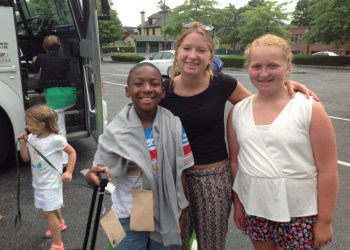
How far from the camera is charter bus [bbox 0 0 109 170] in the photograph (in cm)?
422

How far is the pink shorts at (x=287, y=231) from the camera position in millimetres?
1772

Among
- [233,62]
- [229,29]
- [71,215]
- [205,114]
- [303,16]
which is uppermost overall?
[303,16]

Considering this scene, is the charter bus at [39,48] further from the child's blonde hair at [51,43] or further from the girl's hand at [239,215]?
the girl's hand at [239,215]

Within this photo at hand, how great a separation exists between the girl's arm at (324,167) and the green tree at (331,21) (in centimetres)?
2893

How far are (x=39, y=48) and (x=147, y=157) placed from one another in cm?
549

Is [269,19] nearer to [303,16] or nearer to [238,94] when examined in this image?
[303,16]

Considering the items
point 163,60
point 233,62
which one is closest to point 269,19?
point 233,62

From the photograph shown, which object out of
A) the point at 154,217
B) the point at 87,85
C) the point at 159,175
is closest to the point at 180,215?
the point at 154,217

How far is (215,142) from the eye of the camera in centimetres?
203

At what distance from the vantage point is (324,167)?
5.52 ft

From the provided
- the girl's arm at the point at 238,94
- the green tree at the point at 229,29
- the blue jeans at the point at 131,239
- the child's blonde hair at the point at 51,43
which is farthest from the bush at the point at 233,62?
the green tree at the point at 229,29

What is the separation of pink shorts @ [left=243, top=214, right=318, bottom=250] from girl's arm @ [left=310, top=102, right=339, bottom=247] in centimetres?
4

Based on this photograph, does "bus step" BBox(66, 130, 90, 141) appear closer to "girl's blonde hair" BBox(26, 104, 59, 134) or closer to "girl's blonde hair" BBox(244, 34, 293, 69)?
"girl's blonde hair" BBox(26, 104, 59, 134)

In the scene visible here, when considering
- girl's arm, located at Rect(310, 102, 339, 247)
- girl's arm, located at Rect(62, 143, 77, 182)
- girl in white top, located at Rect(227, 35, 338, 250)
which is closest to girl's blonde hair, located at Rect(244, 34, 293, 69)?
girl in white top, located at Rect(227, 35, 338, 250)
